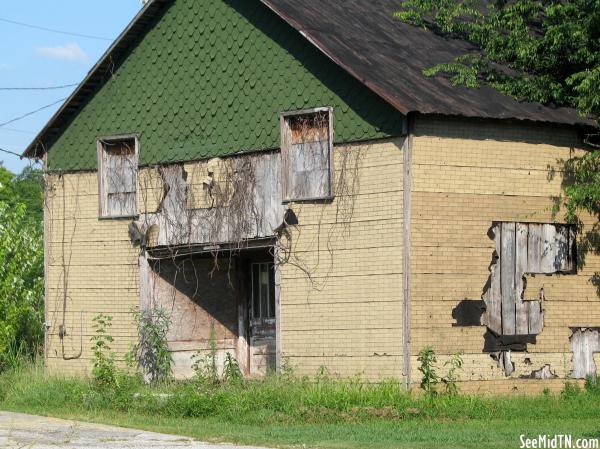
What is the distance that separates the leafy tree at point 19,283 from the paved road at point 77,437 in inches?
246

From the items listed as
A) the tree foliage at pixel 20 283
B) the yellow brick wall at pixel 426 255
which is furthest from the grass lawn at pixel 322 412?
the tree foliage at pixel 20 283

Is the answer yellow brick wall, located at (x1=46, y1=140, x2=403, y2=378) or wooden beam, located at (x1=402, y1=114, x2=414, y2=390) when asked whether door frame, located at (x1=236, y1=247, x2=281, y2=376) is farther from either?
wooden beam, located at (x1=402, y1=114, x2=414, y2=390)

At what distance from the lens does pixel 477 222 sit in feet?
63.4

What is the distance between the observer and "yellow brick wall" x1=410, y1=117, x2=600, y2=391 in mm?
18844

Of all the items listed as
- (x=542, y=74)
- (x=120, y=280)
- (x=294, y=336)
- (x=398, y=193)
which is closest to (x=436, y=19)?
(x=542, y=74)

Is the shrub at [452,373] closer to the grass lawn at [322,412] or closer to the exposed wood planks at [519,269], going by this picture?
the grass lawn at [322,412]

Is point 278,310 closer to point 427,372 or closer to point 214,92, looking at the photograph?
point 427,372

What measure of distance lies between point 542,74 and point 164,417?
8319 mm

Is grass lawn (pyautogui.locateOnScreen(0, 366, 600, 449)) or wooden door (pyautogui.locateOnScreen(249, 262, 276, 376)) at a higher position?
wooden door (pyautogui.locateOnScreen(249, 262, 276, 376))

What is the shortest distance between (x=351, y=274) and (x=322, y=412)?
8.24 ft

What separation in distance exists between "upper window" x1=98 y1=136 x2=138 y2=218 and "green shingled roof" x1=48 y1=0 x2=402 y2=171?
215 millimetres

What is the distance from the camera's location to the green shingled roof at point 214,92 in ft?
65.0

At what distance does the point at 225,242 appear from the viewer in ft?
70.6

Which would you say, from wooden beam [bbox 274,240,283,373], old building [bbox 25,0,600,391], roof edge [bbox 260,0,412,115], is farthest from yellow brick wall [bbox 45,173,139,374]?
roof edge [bbox 260,0,412,115]
